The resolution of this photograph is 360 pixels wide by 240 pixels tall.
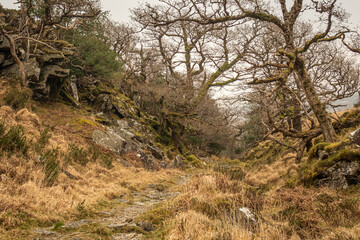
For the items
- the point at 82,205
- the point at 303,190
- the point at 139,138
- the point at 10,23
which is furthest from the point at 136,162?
the point at 10,23

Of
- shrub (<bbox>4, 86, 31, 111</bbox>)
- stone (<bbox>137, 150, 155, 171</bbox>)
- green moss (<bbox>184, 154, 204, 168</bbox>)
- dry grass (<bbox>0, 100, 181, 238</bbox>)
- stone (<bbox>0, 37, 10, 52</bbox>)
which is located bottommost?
green moss (<bbox>184, 154, 204, 168</bbox>)

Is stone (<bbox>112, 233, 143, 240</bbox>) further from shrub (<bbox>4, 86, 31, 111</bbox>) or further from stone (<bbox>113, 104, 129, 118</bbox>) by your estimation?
stone (<bbox>113, 104, 129, 118</bbox>)

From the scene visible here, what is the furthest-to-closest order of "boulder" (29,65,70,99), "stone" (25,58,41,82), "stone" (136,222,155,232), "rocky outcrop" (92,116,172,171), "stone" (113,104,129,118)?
"stone" (113,104,129,118) → "rocky outcrop" (92,116,172,171) → "boulder" (29,65,70,99) → "stone" (25,58,41,82) → "stone" (136,222,155,232)

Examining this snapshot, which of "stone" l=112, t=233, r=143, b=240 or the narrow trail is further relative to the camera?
"stone" l=112, t=233, r=143, b=240

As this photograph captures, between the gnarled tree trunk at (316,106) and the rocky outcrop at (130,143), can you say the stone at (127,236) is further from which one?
the rocky outcrop at (130,143)

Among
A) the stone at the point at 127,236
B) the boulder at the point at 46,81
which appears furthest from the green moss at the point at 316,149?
the boulder at the point at 46,81

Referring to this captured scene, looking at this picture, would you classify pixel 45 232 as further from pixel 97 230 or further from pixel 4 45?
pixel 4 45

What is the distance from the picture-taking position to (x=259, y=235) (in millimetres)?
3035

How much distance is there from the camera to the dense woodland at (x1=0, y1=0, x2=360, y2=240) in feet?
13.5

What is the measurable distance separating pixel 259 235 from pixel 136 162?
9.31 metres

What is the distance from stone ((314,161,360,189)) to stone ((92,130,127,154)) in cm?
899

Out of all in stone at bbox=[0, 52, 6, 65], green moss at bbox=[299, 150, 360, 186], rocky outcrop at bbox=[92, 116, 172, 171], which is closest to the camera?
green moss at bbox=[299, 150, 360, 186]

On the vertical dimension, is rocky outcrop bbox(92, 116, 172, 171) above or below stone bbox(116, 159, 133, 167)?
above

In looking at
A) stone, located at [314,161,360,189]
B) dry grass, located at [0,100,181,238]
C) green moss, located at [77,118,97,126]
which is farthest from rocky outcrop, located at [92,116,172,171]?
stone, located at [314,161,360,189]
